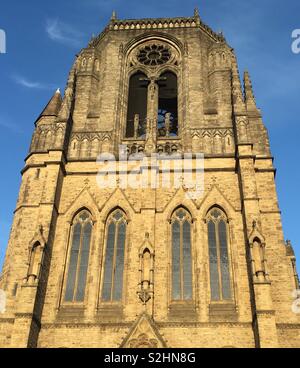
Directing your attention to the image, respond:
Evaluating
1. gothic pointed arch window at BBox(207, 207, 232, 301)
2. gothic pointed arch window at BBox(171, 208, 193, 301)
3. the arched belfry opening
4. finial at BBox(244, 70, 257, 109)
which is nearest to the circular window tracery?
the arched belfry opening

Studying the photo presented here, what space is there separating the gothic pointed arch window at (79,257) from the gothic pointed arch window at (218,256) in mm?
5199

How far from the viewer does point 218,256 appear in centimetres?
1956

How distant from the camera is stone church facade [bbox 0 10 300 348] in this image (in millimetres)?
17422

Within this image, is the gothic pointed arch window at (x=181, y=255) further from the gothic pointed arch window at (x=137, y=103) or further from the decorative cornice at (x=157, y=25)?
the decorative cornice at (x=157, y=25)

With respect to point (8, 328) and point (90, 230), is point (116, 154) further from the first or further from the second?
point (8, 328)

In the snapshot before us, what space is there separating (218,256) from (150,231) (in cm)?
300

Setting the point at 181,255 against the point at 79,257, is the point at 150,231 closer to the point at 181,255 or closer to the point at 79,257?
the point at 181,255

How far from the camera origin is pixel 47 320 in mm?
18000

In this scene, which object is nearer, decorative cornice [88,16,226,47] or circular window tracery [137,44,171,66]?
circular window tracery [137,44,171,66]

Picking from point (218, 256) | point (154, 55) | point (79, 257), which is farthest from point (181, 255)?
point (154, 55)

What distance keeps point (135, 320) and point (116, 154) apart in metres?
9.04

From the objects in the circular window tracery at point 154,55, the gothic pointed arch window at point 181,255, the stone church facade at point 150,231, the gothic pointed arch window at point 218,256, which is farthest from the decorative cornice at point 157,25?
the gothic pointed arch window at point 181,255

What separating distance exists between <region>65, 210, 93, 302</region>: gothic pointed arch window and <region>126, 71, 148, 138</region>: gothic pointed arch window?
6460 mm

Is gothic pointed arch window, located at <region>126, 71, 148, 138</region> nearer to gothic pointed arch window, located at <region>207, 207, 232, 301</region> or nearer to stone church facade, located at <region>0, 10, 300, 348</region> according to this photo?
stone church facade, located at <region>0, 10, 300, 348</region>
